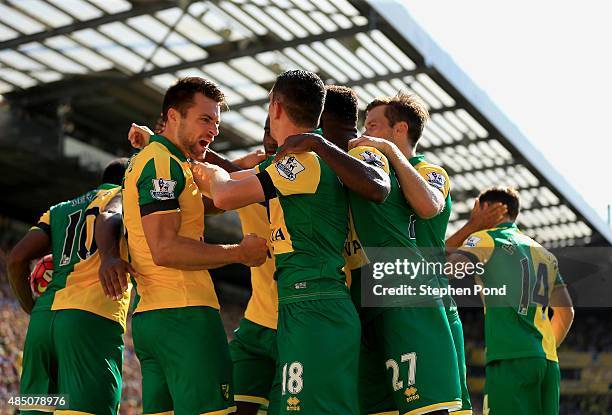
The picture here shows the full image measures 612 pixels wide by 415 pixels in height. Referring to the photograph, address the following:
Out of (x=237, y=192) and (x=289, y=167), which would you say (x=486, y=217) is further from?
(x=237, y=192)

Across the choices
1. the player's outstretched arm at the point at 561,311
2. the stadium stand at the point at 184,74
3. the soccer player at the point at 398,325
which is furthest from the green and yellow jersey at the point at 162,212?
the stadium stand at the point at 184,74

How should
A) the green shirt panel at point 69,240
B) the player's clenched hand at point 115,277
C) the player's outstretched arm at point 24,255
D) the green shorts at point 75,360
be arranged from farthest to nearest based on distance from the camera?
the player's outstretched arm at point 24,255
the green shirt panel at point 69,240
the green shorts at point 75,360
the player's clenched hand at point 115,277

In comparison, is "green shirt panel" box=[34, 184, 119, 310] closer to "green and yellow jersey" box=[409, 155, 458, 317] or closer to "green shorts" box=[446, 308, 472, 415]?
"green and yellow jersey" box=[409, 155, 458, 317]

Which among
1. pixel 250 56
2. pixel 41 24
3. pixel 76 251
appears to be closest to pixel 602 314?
pixel 250 56

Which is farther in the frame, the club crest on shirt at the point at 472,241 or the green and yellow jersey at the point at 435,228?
the club crest on shirt at the point at 472,241

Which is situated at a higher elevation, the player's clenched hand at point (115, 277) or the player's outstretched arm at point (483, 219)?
the player's outstretched arm at point (483, 219)

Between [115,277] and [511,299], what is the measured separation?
348 centimetres

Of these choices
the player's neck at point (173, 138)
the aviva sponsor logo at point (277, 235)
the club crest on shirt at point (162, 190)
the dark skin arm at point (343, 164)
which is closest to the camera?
the dark skin arm at point (343, 164)

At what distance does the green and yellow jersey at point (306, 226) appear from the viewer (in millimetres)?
4418

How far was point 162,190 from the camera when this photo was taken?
476 cm

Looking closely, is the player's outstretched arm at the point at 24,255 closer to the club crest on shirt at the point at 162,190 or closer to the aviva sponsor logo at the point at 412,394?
the club crest on shirt at the point at 162,190

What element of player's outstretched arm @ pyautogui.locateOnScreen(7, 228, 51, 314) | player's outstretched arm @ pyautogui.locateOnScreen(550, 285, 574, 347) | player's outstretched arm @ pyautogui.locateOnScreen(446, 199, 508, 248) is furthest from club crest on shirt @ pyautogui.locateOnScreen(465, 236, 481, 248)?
player's outstretched arm @ pyautogui.locateOnScreen(7, 228, 51, 314)

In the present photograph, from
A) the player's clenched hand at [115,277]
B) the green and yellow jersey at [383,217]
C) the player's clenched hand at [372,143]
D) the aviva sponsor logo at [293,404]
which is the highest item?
the player's clenched hand at [372,143]

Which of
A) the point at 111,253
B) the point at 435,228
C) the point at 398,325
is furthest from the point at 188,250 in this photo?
the point at 435,228
